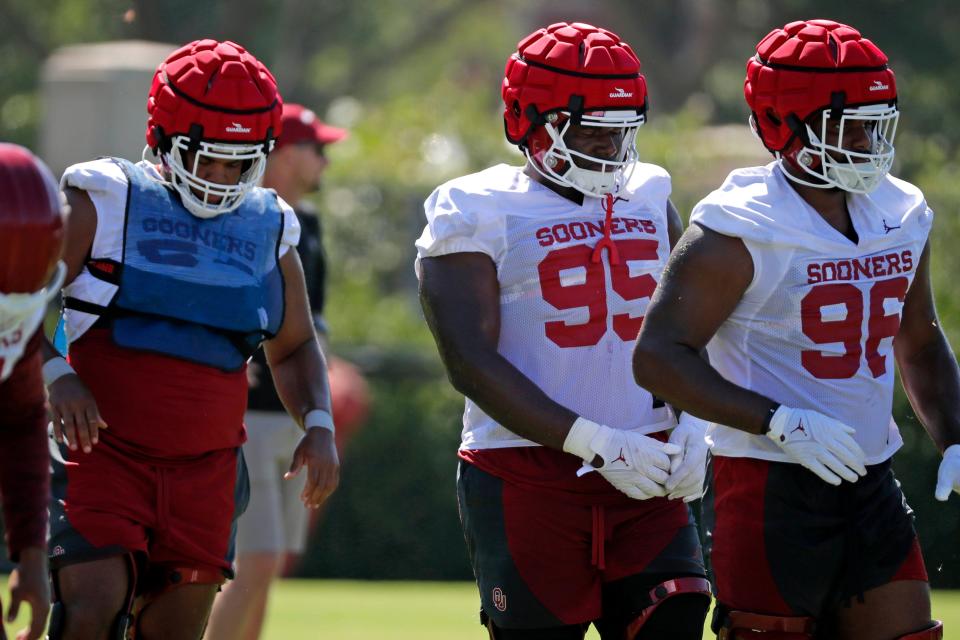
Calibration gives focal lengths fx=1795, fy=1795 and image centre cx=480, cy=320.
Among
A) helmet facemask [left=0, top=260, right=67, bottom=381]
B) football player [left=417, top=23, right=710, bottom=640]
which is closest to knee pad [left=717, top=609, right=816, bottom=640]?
football player [left=417, top=23, right=710, bottom=640]

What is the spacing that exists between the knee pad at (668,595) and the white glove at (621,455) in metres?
0.24

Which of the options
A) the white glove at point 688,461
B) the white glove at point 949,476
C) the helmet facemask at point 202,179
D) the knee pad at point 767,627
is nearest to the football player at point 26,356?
the helmet facemask at point 202,179

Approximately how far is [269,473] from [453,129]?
10407 mm

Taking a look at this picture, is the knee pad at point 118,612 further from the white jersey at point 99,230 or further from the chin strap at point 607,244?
the chin strap at point 607,244

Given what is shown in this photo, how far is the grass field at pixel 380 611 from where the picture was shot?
8.62 m

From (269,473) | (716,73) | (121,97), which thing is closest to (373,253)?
(121,97)

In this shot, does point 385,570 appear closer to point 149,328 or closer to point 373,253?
point 373,253

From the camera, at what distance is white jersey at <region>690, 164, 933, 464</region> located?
14.7 ft

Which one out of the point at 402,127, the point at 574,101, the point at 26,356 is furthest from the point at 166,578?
the point at 402,127

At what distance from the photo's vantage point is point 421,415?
11.8 metres

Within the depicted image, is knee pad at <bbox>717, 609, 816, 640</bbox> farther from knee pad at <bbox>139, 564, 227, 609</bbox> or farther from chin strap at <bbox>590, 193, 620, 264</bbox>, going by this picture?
knee pad at <bbox>139, 564, 227, 609</bbox>

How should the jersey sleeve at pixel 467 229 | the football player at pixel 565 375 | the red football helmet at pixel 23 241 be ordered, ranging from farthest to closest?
the jersey sleeve at pixel 467 229 → the football player at pixel 565 375 → the red football helmet at pixel 23 241

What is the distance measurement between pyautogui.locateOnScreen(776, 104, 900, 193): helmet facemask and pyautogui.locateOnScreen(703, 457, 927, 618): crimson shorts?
0.74 metres

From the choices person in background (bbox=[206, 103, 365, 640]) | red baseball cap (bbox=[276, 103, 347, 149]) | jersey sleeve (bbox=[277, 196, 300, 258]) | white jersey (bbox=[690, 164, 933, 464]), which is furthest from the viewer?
red baseball cap (bbox=[276, 103, 347, 149])
